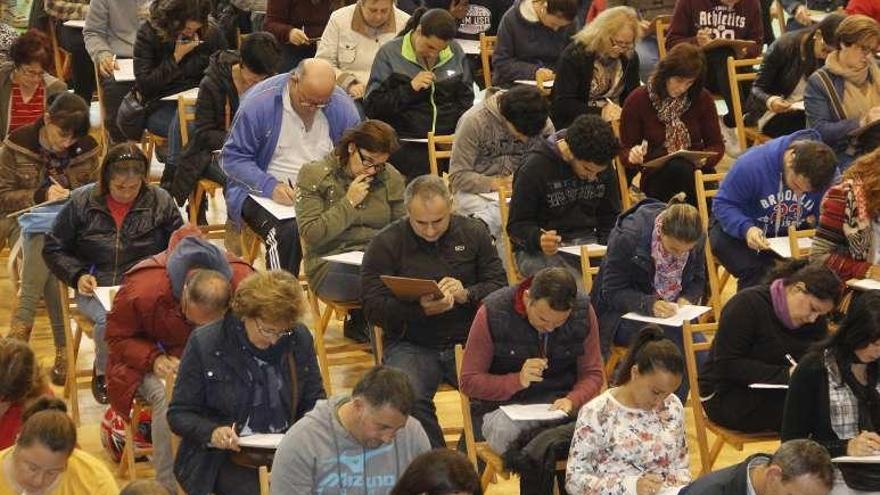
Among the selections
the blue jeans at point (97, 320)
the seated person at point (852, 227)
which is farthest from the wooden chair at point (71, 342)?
the seated person at point (852, 227)

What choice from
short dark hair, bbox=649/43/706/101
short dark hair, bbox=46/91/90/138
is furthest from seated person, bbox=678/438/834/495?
short dark hair, bbox=46/91/90/138

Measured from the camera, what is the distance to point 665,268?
7305 mm

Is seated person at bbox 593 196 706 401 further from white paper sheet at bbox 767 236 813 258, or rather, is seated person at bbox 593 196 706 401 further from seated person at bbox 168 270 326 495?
seated person at bbox 168 270 326 495

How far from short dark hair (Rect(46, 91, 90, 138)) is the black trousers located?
2.81ft

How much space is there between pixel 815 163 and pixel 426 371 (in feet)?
6.03

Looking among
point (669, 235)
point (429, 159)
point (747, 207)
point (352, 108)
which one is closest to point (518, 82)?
point (429, 159)

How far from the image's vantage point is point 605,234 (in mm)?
7980

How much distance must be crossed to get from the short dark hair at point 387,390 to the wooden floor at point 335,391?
164cm

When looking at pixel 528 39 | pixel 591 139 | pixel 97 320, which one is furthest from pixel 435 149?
A: pixel 97 320

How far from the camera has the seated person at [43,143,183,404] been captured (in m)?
7.41

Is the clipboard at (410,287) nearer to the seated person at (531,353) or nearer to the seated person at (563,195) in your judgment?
the seated person at (531,353)

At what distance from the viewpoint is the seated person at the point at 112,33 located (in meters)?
10.2

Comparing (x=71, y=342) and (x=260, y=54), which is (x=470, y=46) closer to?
(x=260, y=54)

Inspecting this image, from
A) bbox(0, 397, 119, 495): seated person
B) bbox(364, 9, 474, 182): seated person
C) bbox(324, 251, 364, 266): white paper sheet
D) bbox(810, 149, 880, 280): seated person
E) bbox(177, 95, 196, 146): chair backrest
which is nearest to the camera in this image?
bbox(0, 397, 119, 495): seated person
